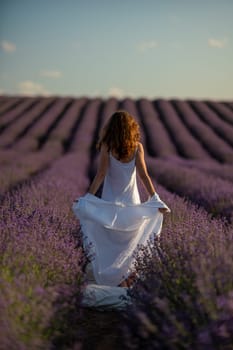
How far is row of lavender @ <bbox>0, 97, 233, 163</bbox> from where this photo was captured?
61.5 feet

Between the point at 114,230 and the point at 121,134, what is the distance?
0.70m

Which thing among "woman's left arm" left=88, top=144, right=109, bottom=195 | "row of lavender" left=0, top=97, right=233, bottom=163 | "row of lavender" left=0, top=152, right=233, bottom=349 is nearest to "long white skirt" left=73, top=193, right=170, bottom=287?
"woman's left arm" left=88, top=144, right=109, bottom=195

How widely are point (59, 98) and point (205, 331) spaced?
30612 millimetres

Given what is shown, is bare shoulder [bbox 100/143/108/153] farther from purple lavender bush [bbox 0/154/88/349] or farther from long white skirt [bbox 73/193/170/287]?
purple lavender bush [bbox 0/154/88/349]

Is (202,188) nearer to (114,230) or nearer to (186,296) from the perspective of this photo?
(114,230)

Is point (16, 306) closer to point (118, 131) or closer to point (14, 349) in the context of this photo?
point (14, 349)

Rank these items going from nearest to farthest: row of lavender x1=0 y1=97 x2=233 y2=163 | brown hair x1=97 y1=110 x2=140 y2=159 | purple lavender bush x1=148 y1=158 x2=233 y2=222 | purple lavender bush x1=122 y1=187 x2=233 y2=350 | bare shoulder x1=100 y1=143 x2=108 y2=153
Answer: purple lavender bush x1=122 y1=187 x2=233 y2=350 → brown hair x1=97 y1=110 x2=140 y2=159 → bare shoulder x1=100 y1=143 x2=108 y2=153 → purple lavender bush x1=148 y1=158 x2=233 y2=222 → row of lavender x1=0 y1=97 x2=233 y2=163

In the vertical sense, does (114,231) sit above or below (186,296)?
below

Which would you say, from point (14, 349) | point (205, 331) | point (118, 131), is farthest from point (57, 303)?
point (118, 131)

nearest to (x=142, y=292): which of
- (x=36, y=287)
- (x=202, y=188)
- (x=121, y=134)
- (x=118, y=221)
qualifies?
(x=36, y=287)

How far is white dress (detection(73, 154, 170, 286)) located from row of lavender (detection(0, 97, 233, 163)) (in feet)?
38.9

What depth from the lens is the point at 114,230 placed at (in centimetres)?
454

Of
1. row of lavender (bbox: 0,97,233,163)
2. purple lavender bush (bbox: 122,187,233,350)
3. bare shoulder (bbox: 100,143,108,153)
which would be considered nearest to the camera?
purple lavender bush (bbox: 122,187,233,350)

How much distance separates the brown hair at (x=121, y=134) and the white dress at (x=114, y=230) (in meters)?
0.39
